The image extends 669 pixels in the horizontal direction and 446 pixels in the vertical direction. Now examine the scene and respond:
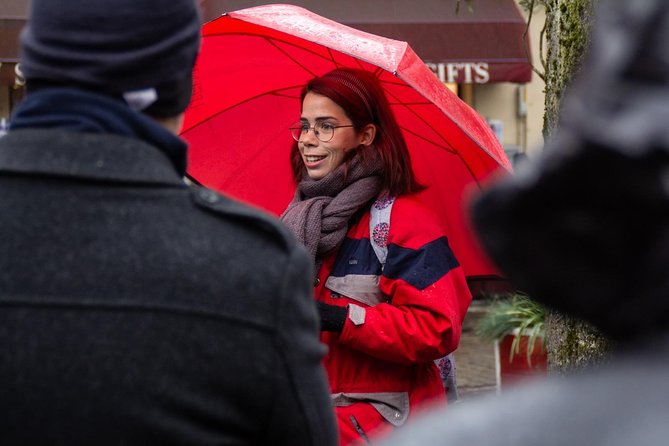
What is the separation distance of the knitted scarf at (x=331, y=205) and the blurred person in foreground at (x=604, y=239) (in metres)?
2.36

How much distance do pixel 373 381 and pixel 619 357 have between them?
2358 mm

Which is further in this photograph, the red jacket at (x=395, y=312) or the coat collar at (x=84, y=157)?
the red jacket at (x=395, y=312)

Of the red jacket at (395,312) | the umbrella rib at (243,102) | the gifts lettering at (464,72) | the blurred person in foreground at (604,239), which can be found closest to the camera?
the blurred person in foreground at (604,239)

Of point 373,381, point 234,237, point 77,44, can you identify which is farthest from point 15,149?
point 373,381

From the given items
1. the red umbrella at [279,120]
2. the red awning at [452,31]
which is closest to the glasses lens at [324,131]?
the red umbrella at [279,120]

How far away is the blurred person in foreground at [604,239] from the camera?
33.3 inches

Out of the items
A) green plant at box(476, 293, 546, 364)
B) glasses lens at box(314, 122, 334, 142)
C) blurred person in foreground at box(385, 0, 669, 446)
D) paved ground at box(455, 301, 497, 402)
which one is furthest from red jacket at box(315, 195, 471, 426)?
paved ground at box(455, 301, 497, 402)

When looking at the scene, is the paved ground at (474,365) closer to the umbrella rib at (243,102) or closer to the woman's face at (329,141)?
the umbrella rib at (243,102)

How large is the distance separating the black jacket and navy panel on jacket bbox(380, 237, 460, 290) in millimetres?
1629

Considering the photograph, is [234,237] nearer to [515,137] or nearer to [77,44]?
[77,44]

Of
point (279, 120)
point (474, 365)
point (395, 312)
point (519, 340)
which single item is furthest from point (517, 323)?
point (395, 312)

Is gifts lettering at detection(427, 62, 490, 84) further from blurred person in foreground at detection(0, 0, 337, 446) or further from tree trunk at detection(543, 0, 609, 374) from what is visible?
blurred person in foreground at detection(0, 0, 337, 446)

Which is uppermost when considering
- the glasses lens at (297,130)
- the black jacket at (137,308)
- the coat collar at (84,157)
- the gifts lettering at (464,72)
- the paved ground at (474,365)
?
the coat collar at (84,157)

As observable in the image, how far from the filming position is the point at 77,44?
1.56 metres
